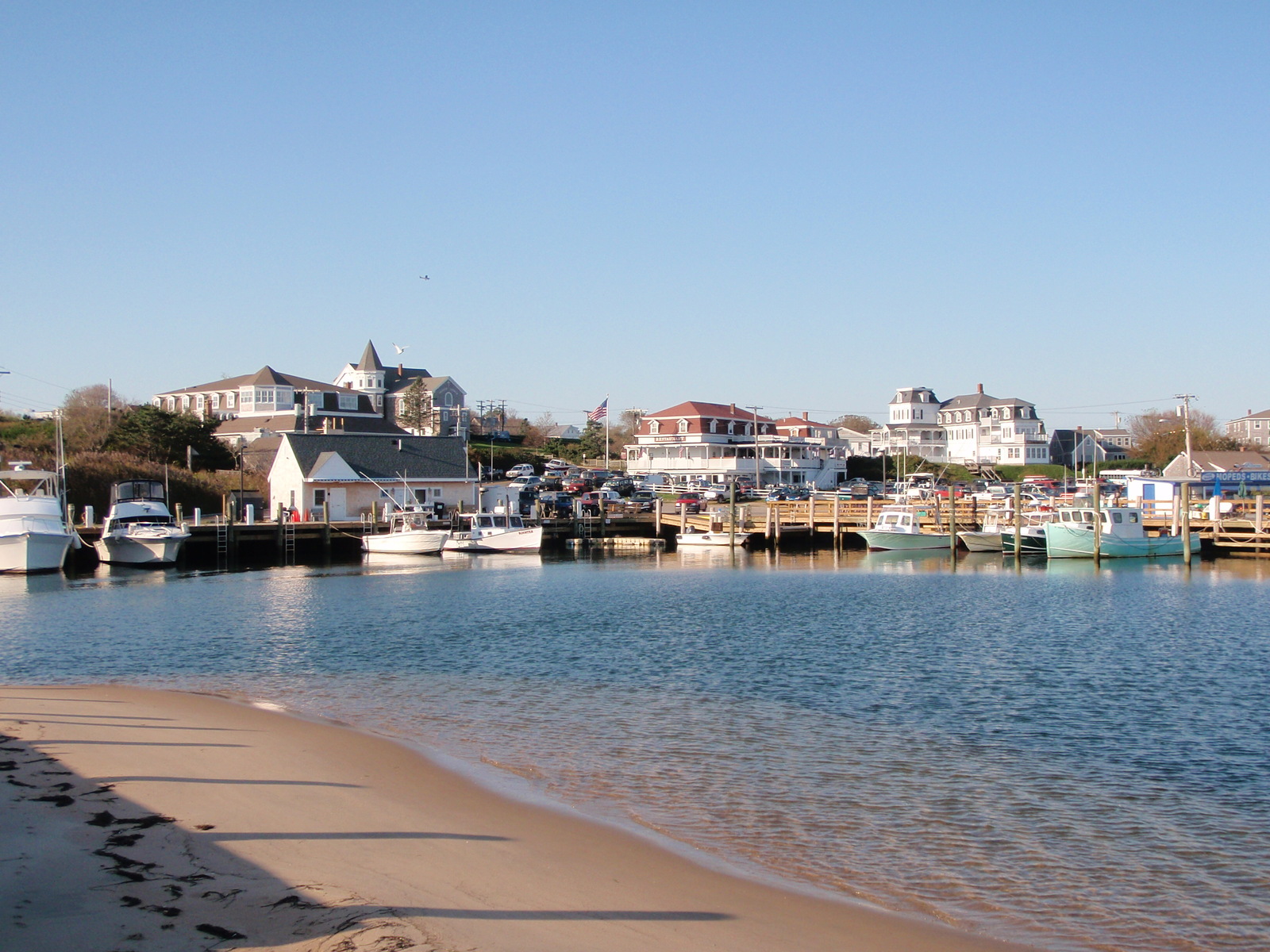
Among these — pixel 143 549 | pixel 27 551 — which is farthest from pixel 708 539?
pixel 27 551

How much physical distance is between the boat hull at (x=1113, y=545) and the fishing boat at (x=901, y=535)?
7.09 m

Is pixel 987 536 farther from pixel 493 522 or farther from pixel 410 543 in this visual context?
pixel 410 543

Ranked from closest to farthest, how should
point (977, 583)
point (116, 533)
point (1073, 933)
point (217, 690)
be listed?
point (1073, 933) → point (217, 690) → point (977, 583) → point (116, 533)

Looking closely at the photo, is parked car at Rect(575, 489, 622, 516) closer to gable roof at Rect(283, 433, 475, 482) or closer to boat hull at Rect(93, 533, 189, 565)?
gable roof at Rect(283, 433, 475, 482)

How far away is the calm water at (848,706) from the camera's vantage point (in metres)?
11.2

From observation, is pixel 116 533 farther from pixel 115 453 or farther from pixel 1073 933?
pixel 1073 933

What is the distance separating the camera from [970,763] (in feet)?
51.2

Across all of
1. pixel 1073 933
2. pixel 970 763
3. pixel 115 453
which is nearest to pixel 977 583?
pixel 970 763

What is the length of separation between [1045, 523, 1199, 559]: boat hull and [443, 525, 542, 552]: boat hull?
27.6 m

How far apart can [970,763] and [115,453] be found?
209 feet

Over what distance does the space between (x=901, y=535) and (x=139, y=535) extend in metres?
40.5

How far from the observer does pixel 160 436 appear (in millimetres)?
77250

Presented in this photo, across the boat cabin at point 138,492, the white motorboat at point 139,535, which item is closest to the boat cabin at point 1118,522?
the white motorboat at point 139,535

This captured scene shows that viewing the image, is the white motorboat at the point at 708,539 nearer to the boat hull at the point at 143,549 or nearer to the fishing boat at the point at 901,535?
the fishing boat at the point at 901,535
